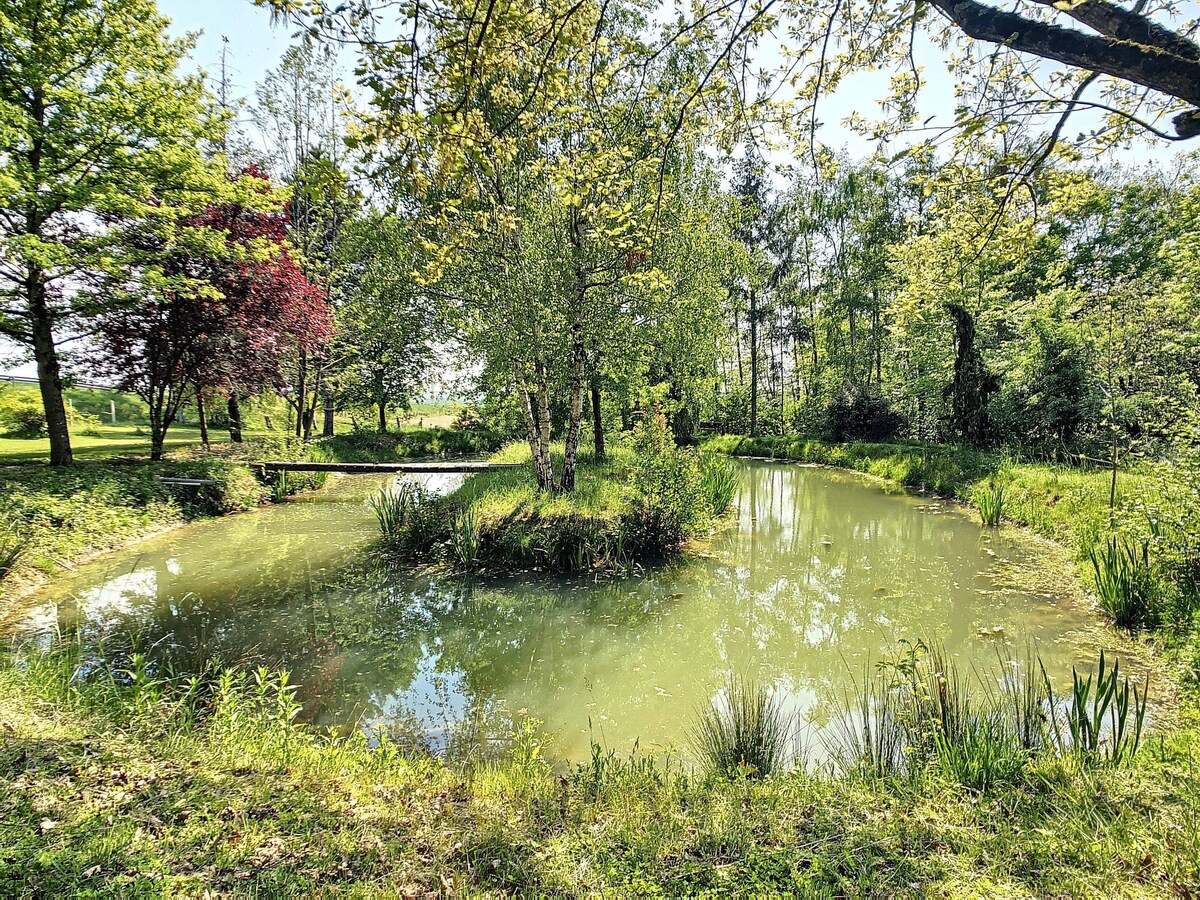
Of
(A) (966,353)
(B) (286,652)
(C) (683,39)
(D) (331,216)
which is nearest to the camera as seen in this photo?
(C) (683,39)

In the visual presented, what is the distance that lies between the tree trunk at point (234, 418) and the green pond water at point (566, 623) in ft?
26.3

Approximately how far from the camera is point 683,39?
11.4 feet

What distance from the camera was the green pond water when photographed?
5039 millimetres

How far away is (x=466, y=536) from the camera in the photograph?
28.8 feet

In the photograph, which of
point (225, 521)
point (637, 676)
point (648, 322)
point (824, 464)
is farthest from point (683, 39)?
point (824, 464)

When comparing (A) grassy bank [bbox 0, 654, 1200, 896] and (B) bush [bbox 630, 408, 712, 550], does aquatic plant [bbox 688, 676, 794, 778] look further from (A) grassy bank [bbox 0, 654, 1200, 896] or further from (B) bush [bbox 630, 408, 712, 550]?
(B) bush [bbox 630, 408, 712, 550]

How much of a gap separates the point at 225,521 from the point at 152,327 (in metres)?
4.85

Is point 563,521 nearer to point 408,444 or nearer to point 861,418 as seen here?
point 861,418

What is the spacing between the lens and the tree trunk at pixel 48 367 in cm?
971

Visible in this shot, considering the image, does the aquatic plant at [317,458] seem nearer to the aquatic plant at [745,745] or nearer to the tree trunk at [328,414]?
the tree trunk at [328,414]

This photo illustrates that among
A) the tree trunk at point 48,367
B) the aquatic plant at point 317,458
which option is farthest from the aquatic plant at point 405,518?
the aquatic plant at point 317,458

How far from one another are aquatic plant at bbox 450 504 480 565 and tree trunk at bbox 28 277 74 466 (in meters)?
8.20

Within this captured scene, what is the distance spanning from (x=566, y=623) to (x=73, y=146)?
12.5 metres

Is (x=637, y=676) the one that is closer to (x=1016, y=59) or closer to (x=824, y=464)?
(x=1016, y=59)
